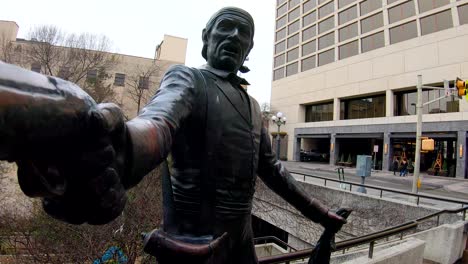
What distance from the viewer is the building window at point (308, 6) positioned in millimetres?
39094

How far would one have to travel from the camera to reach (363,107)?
32.0m

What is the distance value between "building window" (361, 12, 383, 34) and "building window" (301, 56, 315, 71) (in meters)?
7.18

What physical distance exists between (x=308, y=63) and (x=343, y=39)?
214 inches

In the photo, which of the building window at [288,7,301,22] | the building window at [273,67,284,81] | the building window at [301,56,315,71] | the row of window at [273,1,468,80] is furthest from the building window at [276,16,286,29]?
the building window at [301,56,315,71]

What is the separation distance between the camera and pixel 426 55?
85.0 feet

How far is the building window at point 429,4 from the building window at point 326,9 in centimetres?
1083

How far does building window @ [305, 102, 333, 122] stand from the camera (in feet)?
117

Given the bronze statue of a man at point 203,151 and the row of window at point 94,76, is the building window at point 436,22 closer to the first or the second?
the row of window at point 94,76

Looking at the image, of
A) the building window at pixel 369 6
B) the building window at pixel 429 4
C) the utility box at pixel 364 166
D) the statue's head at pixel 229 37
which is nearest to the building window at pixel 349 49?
the building window at pixel 369 6

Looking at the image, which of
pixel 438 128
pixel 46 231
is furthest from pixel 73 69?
pixel 438 128

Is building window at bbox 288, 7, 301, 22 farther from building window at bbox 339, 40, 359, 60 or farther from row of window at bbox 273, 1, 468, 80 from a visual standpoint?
building window at bbox 339, 40, 359, 60

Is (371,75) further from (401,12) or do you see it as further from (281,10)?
(281,10)

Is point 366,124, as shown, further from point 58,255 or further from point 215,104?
point 215,104

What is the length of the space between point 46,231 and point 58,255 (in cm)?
104
